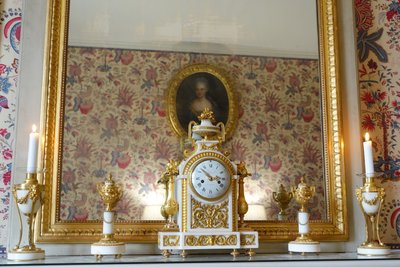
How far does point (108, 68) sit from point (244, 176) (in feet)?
2.24

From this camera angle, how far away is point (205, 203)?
1.77 metres

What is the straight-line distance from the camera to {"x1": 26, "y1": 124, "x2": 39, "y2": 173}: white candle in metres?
1.73

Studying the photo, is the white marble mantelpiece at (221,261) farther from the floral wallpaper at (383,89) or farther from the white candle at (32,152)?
the floral wallpaper at (383,89)

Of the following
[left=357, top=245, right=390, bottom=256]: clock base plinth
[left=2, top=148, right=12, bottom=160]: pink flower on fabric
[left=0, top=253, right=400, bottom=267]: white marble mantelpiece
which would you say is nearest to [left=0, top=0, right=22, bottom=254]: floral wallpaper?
[left=2, top=148, right=12, bottom=160]: pink flower on fabric

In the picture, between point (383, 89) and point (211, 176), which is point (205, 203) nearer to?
point (211, 176)

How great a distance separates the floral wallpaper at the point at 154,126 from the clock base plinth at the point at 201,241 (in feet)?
0.69

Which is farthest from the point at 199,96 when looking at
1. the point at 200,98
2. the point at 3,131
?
the point at 3,131

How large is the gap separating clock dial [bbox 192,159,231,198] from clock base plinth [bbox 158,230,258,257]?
138 mm

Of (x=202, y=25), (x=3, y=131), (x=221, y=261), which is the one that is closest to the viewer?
(x=221, y=261)

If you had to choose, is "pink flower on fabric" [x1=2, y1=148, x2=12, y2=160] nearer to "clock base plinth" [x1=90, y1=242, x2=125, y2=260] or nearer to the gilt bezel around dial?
"clock base plinth" [x1=90, y1=242, x2=125, y2=260]

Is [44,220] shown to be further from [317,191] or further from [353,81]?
[353,81]

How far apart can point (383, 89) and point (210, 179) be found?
0.96 metres

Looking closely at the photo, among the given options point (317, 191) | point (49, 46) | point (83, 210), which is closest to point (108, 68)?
point (49, 46)

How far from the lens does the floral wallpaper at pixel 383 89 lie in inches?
84.0
